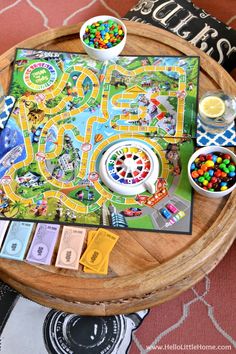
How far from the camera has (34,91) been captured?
1.33m

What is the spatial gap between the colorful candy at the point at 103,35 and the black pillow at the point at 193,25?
1.01 ft

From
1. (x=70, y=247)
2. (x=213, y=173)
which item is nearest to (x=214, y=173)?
(x=213, y=173)

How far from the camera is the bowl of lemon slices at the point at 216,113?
3.91ft

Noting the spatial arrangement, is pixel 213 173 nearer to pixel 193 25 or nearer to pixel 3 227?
pixel 3 227

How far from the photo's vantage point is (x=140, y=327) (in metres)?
1.48

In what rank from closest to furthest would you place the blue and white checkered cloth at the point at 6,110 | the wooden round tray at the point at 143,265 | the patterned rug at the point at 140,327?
1. the wooden round tray at the point at 143,265
2. the blue and white checkered cloth at the point at 6,110
3. the patterned rug at the point at 140,327

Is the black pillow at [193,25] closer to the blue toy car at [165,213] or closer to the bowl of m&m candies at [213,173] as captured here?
the bowl of m&m candies at [213,173]

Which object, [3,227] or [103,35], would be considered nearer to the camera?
[3,227]

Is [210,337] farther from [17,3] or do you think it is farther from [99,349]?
[17,3]

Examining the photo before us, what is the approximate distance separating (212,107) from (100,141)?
326 millimetres

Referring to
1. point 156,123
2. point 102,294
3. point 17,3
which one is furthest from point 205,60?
point 17,3

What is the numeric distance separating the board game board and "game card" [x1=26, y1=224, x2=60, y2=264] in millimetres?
25

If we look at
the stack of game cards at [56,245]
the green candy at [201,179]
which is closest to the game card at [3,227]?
the stack of game cards at [56,245]

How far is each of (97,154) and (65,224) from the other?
8.5 inches
